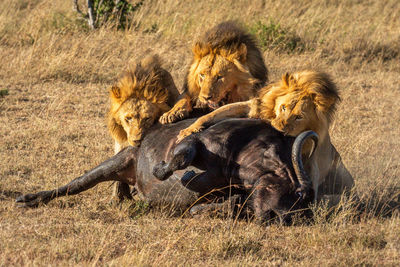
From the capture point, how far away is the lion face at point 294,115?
4496 mm

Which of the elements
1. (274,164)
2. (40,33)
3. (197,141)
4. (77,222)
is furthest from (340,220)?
(40,33)

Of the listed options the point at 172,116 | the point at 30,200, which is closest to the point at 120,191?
the point at 30,200

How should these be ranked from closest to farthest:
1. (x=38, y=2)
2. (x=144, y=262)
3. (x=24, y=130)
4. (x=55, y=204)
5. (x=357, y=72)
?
1. (x=144, y=262)
2. (x=55, y=204)
3. (x=24, y=130)
4. (x=357, y=72)
5. (x=38, y=2)

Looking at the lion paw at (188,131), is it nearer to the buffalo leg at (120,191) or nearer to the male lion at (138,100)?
the male lion at (138,100)

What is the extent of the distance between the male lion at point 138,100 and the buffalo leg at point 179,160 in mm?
452

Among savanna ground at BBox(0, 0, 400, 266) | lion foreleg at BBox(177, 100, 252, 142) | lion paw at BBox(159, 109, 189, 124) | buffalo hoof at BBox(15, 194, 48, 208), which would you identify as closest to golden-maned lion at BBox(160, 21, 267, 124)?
lion paw at BBox(159, 109, 189, 124)

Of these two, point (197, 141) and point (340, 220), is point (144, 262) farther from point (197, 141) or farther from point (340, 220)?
point (340, 220)

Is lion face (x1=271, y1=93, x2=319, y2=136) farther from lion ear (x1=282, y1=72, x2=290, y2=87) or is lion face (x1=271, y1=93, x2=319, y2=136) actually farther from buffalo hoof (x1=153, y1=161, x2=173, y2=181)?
buffalo hoof (x1=153, y1=161, x2=173, y2=181)

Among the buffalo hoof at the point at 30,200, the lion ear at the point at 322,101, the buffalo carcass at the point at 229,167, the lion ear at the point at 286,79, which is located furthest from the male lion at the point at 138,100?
the lion ear at the point at 322,101

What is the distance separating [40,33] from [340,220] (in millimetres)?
6890

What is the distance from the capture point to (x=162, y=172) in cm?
453

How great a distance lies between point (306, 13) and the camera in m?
11.9

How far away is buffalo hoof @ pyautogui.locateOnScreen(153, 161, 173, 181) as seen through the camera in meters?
4.52

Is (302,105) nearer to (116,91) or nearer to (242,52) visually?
(242,52)
